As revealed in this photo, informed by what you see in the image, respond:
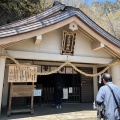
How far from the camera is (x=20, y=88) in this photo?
739 centimetres

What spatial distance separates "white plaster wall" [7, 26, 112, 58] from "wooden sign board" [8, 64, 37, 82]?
2.73 ft

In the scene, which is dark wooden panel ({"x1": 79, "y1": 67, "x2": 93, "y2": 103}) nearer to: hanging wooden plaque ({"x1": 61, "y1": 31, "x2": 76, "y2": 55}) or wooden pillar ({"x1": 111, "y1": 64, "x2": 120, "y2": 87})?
wooden pillar ({"x1": 111, "y1": 64, "x2": 120, "y2": 87})

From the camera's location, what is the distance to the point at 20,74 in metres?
7.27

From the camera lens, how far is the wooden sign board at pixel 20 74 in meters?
7.06

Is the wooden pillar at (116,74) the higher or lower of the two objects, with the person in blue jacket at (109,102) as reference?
higher

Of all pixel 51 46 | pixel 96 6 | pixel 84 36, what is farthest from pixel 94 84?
pixel 96 6

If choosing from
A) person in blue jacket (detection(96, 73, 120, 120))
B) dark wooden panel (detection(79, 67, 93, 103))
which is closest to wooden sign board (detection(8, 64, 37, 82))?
person in blue jacket (detection(96, 73, 120, 120))

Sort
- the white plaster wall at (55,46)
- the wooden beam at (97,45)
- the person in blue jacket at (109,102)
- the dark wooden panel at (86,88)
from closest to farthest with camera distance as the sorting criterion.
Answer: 1. the person in blue jacket at (109,102)
2. the white plaster wall at (55,46)
3. the wooden beam at (97,45)
4. the dark wooden panel at (86,88)

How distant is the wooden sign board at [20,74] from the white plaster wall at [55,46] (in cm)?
83

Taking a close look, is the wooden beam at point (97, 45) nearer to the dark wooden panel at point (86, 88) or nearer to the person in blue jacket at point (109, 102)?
the dark wooden panel at point (86, 88)

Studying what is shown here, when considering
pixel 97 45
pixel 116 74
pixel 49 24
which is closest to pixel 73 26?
pixel 49 24

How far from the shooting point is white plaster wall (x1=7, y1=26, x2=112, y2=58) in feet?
24.2

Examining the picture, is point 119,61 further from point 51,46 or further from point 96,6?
point 96,6

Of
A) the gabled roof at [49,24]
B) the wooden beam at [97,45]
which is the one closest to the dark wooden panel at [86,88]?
the wooden beam at [97,45]
